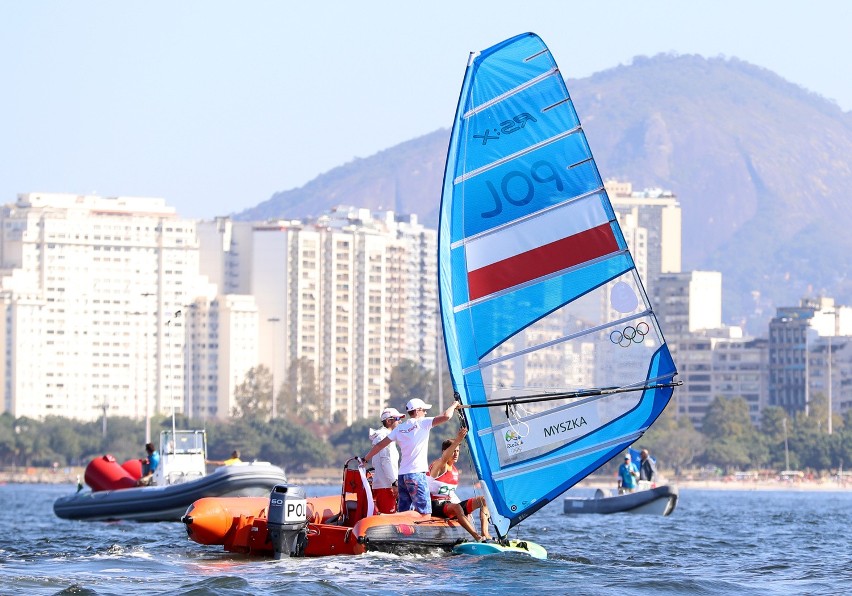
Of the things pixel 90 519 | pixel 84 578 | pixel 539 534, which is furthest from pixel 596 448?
pixel 90 519

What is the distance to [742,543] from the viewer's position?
3303 centimetres

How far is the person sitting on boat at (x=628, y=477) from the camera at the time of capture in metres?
48.2

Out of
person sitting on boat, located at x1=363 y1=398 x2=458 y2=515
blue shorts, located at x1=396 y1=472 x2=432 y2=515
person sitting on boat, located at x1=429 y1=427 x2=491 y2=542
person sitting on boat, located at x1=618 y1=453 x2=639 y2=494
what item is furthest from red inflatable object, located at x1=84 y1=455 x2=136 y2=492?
blue shorts, located at x1=396 y1=472 x2=432 y2=515

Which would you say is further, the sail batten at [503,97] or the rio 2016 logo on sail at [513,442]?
the sail batten at [503,97]

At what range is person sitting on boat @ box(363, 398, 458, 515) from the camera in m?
23.0

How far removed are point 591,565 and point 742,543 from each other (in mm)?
9309

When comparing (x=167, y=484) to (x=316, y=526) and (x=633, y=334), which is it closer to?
(x=316, y=526)

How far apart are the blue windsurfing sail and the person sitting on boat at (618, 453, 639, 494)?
968 inches

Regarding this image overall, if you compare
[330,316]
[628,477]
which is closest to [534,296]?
[628,477]

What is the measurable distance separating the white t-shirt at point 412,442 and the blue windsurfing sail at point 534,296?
27.3 inches

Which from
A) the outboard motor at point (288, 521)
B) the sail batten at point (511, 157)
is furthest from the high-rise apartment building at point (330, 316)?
the sail batten at point (511, 157)

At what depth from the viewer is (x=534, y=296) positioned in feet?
78.0

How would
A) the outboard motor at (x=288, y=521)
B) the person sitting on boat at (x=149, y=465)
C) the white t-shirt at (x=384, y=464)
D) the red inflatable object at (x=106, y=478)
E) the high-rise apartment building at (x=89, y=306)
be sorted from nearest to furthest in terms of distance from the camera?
1. the outboard motor at (x=288, y=521)
2. the white t-shirt at (x=384, y=464)
3. the person sitting on boat at (x=149, y=465)
4. the red inflatable object at (x=106, y=478)
5. the high-rise apartment building at (x=89, y=306)

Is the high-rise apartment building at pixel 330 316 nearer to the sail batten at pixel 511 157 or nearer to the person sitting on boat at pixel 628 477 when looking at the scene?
the person sitting on boat at pixel 628 477
